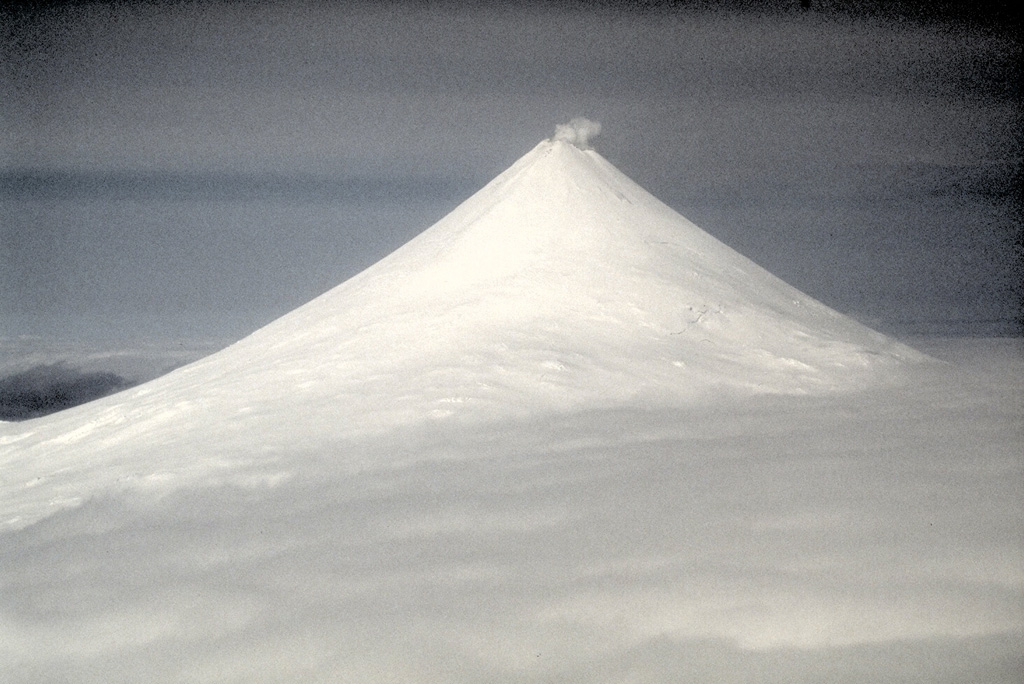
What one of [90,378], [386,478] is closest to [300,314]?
[386,478]

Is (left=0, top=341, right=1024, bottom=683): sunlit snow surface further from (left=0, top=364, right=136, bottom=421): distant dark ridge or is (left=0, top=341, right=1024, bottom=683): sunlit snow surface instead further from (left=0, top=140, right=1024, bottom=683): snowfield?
(left=0, top=364, right=136, bottom=421): distant dark ridge

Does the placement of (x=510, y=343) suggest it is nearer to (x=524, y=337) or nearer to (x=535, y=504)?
(x=524, y=337)

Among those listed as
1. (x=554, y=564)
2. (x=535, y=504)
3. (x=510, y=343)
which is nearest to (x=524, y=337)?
(x=510, y=343)

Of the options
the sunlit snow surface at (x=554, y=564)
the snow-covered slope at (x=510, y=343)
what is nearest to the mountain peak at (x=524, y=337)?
the snow-covered slope at (x=510, y=343)

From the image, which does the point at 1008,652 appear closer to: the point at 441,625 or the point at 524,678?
the point at 524,678

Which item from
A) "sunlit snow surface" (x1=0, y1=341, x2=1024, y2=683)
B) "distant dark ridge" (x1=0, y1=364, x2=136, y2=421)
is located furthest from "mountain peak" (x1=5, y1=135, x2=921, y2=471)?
"distant dark ridge" (x1=0, y1=364, x2=136, y2=421)

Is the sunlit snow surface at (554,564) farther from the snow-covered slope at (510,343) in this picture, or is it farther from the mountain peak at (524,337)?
the mountain peak at (524,337)
